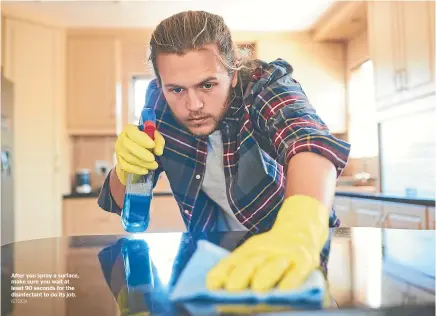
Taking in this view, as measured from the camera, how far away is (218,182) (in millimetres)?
1032

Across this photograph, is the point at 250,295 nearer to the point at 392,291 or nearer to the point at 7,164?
the point at 392,291

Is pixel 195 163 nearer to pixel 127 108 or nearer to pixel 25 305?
pixel 25 305

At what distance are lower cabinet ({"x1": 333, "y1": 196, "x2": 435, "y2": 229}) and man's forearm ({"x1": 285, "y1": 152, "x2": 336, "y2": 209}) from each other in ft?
3.53

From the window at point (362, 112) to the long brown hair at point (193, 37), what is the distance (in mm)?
2141

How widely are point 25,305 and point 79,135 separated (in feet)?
9.77

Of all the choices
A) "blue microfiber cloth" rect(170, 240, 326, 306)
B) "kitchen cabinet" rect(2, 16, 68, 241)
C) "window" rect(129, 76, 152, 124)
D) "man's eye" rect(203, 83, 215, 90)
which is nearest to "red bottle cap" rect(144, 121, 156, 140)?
"man's eye" rect(203, 83, 215, 90)

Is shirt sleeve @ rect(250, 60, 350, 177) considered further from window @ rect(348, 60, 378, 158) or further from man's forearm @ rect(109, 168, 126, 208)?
window @ rect(348, 60, 378, 158)

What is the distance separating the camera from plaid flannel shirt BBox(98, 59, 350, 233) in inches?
32.0

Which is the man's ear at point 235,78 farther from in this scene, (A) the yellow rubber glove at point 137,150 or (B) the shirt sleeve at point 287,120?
(A) the yellow rubber glove at point 137,150

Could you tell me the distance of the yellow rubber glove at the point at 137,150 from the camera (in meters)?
0.84

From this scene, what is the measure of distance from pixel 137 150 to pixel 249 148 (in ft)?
0.83

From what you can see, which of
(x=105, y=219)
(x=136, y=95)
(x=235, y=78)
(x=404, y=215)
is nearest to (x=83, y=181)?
(x=105, y=219)

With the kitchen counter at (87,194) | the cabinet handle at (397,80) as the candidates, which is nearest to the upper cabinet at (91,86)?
the kitchen counter at (87,194)

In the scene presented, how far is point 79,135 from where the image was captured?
3.22 m
